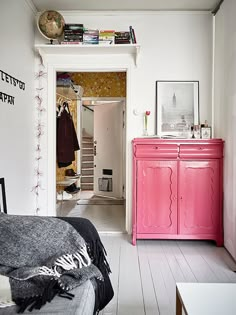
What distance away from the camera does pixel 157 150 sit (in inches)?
133

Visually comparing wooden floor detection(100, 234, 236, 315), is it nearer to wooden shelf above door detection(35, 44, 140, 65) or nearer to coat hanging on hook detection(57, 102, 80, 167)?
coat hanging on hook detection(57, 102, 80, 167)

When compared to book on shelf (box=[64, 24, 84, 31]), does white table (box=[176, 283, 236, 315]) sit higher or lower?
lower

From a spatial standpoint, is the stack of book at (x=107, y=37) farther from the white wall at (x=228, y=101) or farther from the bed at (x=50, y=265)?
the bed at (x=50, y=265)

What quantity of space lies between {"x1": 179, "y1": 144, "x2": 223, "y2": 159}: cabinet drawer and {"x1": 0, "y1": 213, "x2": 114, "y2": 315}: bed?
1.79m

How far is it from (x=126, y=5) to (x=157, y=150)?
1674 millimetres

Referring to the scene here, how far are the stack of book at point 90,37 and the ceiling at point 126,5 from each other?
1.03 ft

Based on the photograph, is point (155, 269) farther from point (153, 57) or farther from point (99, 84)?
point (99, 84)

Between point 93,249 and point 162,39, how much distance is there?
2.82 metres

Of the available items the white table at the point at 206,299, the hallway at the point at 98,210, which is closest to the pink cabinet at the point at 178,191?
the hallway at the point at 98,210

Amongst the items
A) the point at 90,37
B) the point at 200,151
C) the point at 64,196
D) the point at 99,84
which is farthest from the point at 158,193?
the point at 99,84

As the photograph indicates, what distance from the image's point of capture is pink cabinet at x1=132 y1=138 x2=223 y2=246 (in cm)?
338

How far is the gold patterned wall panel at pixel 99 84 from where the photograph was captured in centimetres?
596

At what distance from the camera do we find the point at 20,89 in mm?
3160

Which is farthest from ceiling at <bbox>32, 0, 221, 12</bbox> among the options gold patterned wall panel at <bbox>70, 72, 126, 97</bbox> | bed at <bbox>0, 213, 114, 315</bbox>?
bed at <bbox>0, 213, 114, 315</bbox>
